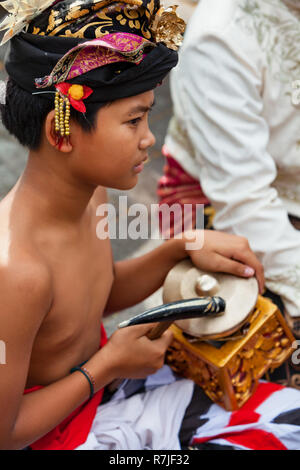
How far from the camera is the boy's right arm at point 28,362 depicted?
1.37m

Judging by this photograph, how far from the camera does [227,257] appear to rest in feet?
6.04

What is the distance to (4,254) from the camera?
138 cm

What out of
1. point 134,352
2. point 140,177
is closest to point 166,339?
point 134,352

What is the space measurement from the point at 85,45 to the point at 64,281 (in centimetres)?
62

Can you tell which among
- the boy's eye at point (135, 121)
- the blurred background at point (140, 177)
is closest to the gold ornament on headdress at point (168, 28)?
the boy's eye at point (135, 121)

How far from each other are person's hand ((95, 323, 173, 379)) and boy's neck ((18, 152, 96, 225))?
389mm

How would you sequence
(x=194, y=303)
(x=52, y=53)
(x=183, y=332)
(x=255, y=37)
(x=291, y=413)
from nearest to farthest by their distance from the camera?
(x=52, y=53) < (x=194, y=303) < (x=291, y=413) < (x=183, y=332) < (x=255, y=37)

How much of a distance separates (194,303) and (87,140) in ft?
1.69

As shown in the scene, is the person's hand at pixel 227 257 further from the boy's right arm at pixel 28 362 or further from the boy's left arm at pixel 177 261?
the boy's right arm at pixel 28 362

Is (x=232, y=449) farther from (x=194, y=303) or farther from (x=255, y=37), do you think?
(x=255, y=37)

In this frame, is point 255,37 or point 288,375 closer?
point 288,375

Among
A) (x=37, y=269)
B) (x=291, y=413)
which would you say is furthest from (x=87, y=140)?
(x=291, y=413)

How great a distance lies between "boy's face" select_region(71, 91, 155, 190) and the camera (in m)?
1.38

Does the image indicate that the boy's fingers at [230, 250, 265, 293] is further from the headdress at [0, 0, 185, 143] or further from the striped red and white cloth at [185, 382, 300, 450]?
the headdress at [0, 0, 185, 143]
